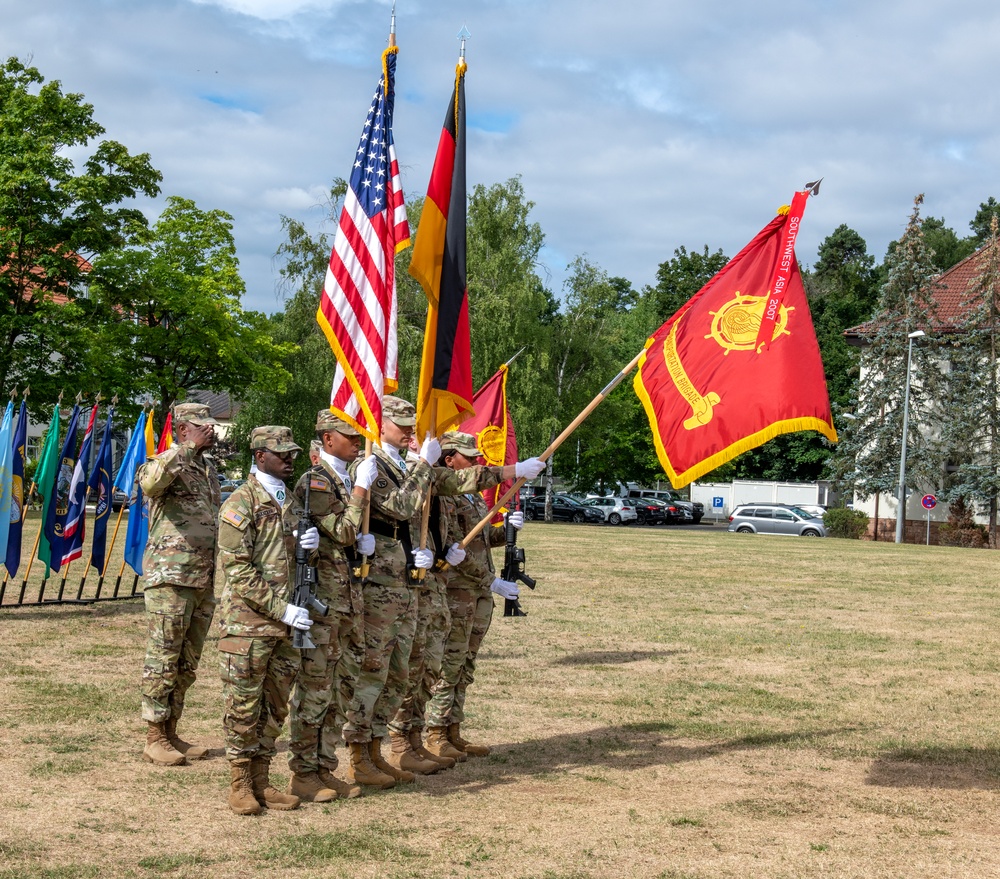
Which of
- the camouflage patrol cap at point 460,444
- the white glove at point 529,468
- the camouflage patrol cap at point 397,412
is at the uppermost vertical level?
the camouflage patrol cap at point 397,412

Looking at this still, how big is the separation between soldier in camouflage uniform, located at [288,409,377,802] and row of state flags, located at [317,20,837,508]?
1.68ft

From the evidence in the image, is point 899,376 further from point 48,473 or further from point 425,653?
point 425,653

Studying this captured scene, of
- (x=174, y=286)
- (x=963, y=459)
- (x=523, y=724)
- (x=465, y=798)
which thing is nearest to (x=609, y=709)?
(x=523, y=724)

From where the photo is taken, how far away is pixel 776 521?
51.3m

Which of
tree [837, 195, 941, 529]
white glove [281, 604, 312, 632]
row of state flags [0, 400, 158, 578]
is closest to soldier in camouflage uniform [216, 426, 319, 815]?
white glove [281, 604, 312, 632]

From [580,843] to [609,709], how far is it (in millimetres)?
3802

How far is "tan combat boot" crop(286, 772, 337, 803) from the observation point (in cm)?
678

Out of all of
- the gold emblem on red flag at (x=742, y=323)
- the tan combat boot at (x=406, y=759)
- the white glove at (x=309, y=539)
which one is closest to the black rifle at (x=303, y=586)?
the white glove at (x=309, y=539)

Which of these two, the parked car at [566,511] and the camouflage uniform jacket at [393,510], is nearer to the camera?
the camouflage uniform jacket at [393,510]

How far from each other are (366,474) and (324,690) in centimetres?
126

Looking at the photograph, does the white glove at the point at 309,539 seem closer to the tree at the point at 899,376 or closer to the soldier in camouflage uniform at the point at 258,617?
the soldier in camouflage uniform at the point at 258,617

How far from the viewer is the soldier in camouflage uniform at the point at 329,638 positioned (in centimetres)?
676

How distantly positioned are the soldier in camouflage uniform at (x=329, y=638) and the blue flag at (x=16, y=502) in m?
8.17

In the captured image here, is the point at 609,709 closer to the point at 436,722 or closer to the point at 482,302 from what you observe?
the point at 436,722
